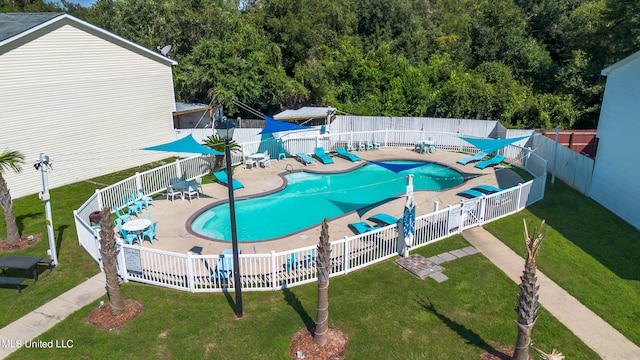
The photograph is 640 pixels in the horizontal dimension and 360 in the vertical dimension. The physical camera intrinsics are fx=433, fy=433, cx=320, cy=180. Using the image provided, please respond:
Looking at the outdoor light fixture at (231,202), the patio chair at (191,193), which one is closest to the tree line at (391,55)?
the patio chair at (191,193)

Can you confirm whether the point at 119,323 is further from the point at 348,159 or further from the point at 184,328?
the point at 348,159

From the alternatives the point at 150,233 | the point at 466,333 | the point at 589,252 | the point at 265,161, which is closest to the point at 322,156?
the point at 265,161

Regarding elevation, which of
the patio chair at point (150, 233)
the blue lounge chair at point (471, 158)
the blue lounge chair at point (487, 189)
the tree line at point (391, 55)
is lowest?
the patio chair at point (150, 233)

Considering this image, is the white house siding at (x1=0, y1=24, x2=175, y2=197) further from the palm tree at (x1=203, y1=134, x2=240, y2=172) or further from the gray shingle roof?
the palm tree at (x1=203, y1=134, x2=240, y2=172)

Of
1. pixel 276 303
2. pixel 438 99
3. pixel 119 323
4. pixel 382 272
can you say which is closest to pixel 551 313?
pixel 382 272

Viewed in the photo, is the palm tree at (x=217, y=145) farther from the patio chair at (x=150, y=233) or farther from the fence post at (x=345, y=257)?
the fence post at (x=345, y=257)

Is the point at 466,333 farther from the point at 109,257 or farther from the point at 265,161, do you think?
the point at 265,161
